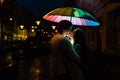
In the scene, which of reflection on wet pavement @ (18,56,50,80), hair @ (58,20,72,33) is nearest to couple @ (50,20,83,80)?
hair @ (58,20,72,33)

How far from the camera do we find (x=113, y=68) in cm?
1141

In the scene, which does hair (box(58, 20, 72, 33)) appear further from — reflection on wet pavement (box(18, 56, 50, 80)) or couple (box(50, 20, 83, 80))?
reflection on wet pavement (box(18, 56, 50, 80))

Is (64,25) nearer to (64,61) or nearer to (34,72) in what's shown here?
(64,61)

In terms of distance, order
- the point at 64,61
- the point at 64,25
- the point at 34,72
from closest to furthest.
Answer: the point at 64,61 → the point at 64,25 → the point at 34,72

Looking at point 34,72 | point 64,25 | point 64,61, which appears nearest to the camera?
point 64,61

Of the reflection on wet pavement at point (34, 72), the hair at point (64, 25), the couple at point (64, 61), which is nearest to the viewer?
the couple at point (64, 61)

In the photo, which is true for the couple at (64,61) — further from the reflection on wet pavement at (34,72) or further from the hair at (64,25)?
the reflection on wet pavement at (34,72)

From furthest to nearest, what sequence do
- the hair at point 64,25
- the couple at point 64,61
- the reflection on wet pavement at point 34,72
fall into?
the reflection on wet pavement at point 34,72 → the hair at point 64,25 → the couple at point 64,61

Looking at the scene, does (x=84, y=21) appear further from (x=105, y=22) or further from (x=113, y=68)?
(x=105, y=22)

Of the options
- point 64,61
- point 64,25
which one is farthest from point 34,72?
point 64,61

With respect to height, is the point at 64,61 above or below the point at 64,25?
below

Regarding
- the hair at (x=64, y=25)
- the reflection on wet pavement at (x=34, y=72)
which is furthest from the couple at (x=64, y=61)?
the reflection on wet pavement at (x=34, y=72)

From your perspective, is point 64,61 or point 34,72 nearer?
point 64,61

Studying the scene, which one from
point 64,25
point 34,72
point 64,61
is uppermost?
point 64,25
